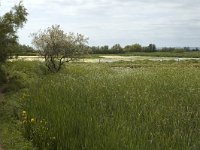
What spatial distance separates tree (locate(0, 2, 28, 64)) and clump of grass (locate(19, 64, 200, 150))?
620 cm

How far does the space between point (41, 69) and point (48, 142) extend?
1831 cm

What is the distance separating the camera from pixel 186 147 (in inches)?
355

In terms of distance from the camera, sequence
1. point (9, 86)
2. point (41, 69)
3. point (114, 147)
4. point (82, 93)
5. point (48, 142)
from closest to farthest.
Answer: point (114, 147) < point (48, 142) < point (82, 93) < point (9, 86) < point (41, 69)

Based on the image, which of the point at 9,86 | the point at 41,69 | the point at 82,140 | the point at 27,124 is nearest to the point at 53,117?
the point at 27,124

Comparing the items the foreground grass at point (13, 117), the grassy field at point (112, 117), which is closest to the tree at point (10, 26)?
the foreground grass at point (13, 117)

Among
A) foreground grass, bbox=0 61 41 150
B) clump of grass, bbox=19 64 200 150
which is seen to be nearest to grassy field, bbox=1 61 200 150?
clump of grass, bbox=19 64 200 150

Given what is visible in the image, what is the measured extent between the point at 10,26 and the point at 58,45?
6.80 meters

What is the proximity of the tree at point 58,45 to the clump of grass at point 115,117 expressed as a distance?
40.2 ft

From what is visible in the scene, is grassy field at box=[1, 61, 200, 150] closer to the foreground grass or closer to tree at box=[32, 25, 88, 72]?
the foreground grass

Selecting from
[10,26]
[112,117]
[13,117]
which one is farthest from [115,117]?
[10,26]

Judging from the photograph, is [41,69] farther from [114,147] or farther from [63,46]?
[114,147]

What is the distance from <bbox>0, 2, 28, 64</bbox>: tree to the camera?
21.7 meters

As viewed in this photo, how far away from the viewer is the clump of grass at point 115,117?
30.6 ft

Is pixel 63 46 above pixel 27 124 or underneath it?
above
